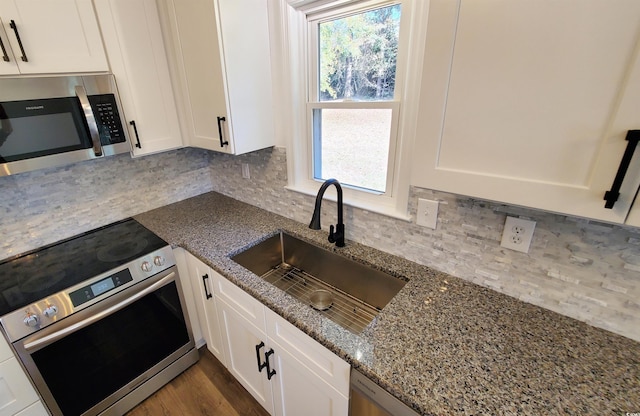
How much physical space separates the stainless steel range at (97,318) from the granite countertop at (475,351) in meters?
0.51

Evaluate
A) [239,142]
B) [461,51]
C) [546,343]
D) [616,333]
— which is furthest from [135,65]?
[616,333]

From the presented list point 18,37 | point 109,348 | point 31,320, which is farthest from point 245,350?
point 18,37

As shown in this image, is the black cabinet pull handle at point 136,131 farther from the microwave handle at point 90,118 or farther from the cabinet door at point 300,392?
the cabinet door at point 300,392

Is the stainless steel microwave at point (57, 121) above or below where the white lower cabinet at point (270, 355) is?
above

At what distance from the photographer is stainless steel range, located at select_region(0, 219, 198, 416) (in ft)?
3.76

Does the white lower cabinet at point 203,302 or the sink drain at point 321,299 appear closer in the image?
the sink drain at point 321,299

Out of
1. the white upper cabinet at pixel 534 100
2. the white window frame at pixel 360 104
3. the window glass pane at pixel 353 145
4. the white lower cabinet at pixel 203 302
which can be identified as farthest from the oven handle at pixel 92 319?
the white upper cabinet at pixel 534 100

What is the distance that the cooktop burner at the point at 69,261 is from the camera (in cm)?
118

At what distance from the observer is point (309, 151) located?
156cm

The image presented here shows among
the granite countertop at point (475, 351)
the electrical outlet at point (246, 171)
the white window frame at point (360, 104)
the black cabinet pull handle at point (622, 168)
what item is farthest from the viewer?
the electrical outlet at point (246, 171)

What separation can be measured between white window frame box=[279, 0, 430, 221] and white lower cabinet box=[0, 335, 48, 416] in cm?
137

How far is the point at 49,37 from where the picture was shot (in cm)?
115

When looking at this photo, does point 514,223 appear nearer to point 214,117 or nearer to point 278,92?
point 278,92

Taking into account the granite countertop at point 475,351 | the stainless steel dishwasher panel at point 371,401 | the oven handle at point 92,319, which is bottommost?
the oven handle at point 92,319
